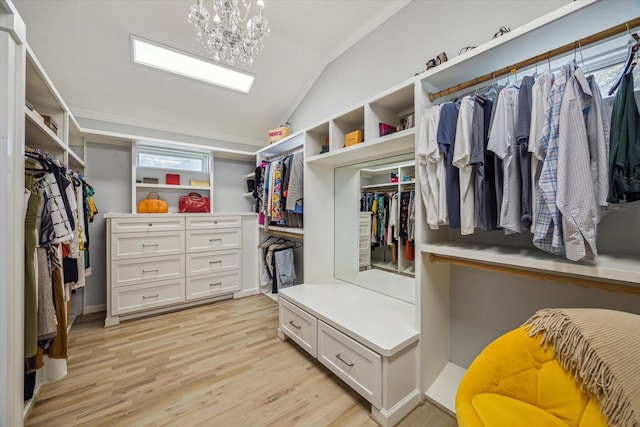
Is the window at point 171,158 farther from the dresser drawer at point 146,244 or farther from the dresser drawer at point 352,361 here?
the dresser drawer at point 352,361

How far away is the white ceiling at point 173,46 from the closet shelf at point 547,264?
2.04 metres

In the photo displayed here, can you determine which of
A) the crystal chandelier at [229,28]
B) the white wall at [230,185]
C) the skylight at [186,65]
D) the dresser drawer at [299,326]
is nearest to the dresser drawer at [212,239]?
the white wall at [230,185]

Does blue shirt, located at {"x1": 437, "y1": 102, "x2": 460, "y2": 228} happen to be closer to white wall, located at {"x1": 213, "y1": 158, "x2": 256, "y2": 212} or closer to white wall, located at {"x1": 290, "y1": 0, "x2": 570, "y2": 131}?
white wall, located at {"x1": 290, "y1": 0, "x2": 570, "y2": 131}

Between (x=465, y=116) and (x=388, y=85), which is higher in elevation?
(x=388, y=85)

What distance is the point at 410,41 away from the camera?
2.00 metres

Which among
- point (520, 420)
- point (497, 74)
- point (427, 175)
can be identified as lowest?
point (520, 420)

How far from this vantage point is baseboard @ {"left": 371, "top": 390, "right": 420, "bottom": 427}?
1.31 meters

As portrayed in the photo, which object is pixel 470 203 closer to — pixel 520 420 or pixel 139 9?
pixel 520 420

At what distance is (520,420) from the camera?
83cm

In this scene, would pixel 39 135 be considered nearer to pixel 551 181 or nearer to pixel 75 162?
pixel 75 162

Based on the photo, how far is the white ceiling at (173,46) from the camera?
2.04 metres

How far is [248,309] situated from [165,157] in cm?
214

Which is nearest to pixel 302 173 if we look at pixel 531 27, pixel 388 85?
pixel 388 85

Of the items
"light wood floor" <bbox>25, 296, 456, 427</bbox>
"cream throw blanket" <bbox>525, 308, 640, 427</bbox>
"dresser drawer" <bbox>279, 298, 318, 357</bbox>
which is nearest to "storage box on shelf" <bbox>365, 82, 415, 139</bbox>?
"cream throw blanket" <bbox>525, 308, 640, 427</bbox>
